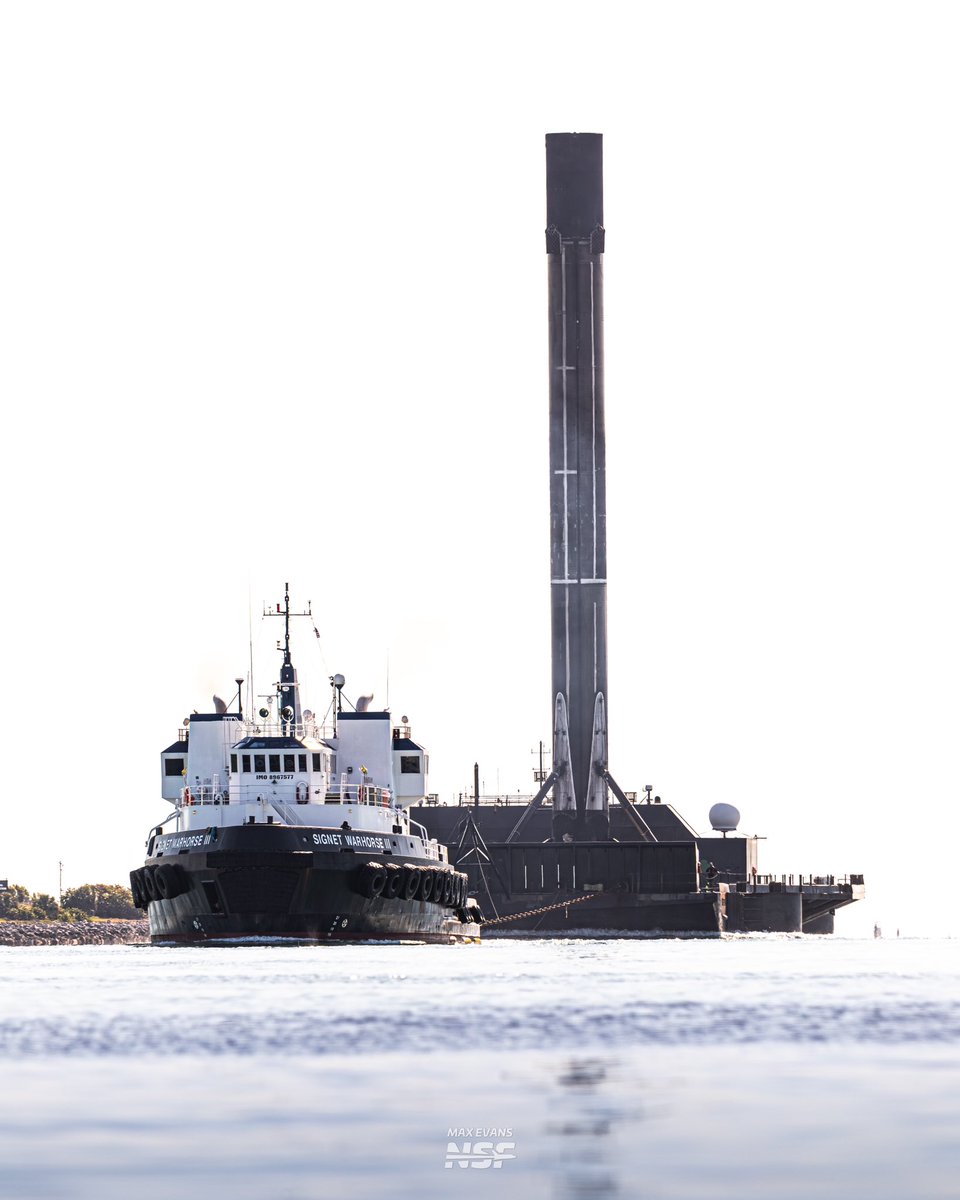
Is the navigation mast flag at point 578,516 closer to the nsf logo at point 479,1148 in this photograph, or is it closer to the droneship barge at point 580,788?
the droneship barge at point 580,788

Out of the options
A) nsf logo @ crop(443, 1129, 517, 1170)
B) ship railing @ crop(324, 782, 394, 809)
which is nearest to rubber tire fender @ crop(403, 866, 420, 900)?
ship railing @ crop(324, 782, 394, 809)

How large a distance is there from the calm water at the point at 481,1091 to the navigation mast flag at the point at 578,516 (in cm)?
8618

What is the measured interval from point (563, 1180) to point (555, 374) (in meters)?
122

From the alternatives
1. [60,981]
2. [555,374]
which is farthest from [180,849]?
[555,374]

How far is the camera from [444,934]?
96.9m

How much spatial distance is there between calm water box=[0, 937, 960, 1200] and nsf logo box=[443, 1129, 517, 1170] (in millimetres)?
75

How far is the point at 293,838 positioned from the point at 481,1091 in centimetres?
5656

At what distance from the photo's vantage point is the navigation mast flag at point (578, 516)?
13888 cm

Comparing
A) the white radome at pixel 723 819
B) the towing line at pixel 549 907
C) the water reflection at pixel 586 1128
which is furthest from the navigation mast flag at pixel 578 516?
the water reflection at pixel 586 1128

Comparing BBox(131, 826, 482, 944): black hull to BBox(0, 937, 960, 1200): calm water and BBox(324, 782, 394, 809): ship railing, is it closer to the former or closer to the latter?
BBox(324, 782, 394, 809): ship railing

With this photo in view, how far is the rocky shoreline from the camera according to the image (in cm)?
16125

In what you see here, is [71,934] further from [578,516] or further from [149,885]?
[149,885]

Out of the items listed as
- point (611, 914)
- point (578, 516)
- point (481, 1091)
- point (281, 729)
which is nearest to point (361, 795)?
point (281, 729)

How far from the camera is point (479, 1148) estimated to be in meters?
22.7
